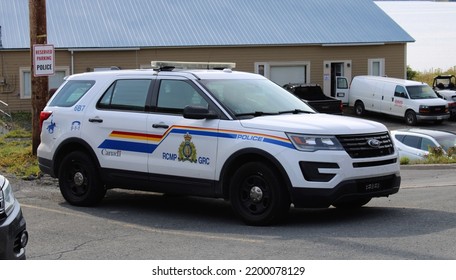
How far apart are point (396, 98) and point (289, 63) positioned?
5640 mm

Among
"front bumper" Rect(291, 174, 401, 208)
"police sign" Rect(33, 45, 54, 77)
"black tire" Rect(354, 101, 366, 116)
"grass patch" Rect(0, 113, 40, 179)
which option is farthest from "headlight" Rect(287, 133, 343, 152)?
"black tire" Rect(354, 101, 366, 116)

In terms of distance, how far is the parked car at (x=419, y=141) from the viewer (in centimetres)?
2161

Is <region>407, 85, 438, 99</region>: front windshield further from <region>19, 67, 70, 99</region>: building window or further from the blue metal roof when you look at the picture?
<region>19, 67, 70, 99</region>: building window

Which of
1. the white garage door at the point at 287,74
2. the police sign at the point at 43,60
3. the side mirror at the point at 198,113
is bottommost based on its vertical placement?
the side mirror at the point at 198,113

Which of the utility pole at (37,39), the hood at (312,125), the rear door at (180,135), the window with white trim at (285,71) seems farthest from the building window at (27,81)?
the hood at (312,125)

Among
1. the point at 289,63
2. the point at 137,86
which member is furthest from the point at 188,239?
the point at 289,63

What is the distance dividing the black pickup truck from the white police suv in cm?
2033

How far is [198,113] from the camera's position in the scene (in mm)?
9281

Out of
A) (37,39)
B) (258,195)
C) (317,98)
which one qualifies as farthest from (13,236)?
(317,98)

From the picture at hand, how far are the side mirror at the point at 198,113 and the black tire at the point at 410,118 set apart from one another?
2575 cm

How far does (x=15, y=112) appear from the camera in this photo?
108 ft

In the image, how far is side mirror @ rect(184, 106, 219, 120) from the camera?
9277 mm

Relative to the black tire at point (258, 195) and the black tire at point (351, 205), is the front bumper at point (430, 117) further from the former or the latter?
the black tire at point (258, 195)

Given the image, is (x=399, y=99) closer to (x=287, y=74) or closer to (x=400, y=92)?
(x=400, y=92)
